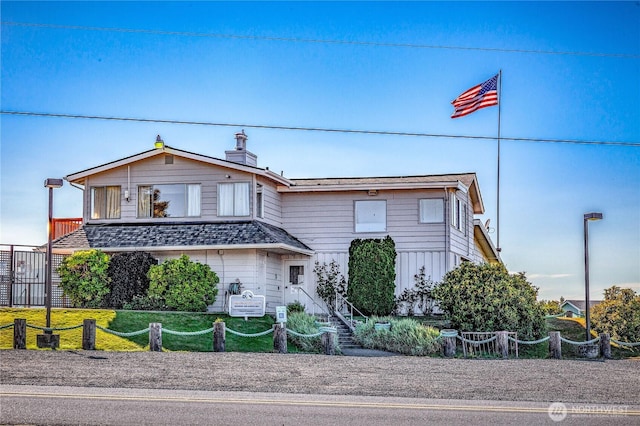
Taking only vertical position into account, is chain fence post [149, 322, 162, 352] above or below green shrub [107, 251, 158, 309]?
below

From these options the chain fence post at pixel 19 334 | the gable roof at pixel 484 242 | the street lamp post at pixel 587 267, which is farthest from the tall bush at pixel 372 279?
the chain fence post at pixel 19 334

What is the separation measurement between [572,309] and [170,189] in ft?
154

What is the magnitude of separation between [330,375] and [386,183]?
1592 cm

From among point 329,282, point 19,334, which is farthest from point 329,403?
point 329,282

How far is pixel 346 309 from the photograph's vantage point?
35812 millimetres

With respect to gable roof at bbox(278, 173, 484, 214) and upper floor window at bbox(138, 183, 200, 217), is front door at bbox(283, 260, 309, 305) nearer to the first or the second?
gable roof at bbox(278, 173, 484, 214)

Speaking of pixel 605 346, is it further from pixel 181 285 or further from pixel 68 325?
pixel 68 325

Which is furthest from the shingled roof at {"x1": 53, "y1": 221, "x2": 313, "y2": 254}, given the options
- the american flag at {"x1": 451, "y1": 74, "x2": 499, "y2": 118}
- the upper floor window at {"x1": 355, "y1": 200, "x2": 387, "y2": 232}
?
the american flag at {"x1": 451, "y1": 74, "x2": 499, "y2": 118}

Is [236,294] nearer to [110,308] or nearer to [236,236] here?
[236,236]

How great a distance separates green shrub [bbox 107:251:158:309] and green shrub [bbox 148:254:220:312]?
2.18 ft

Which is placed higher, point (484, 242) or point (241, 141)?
point (241, 141)

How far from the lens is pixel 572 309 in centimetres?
7425

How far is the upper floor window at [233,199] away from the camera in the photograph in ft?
118

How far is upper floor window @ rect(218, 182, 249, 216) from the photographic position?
3584 centimetres
